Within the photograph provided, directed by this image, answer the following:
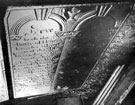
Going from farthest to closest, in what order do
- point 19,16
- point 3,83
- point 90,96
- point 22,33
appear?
1. point 90,96
2. point 3,83
3. point 22,33
4. point 19,16

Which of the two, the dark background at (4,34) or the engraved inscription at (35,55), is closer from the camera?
the dark background at (4,34)

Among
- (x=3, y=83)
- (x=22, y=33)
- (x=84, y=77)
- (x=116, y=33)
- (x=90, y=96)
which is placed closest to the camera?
(x=22, y=33)

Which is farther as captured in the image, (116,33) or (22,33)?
(116,33)

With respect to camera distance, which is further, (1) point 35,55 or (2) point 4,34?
(1) point 35,55

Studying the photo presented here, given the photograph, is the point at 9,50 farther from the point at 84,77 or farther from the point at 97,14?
the point at 84,77

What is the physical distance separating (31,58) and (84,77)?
20.2 inches

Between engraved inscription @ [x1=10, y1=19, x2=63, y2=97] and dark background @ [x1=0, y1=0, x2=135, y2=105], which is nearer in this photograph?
dark background @ [x1=0, y1=0, x2=135, y2=105]

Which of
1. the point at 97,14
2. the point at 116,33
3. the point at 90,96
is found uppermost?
the point at 97,14

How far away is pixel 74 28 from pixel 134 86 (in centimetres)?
107

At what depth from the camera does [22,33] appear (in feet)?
3.27

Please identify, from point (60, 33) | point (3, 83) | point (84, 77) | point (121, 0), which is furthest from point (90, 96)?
point (121, 0)

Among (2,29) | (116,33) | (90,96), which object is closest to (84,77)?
(90,96)

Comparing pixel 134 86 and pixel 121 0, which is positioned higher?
pixel 121 0

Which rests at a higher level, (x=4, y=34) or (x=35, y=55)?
(x=4, y=34)
